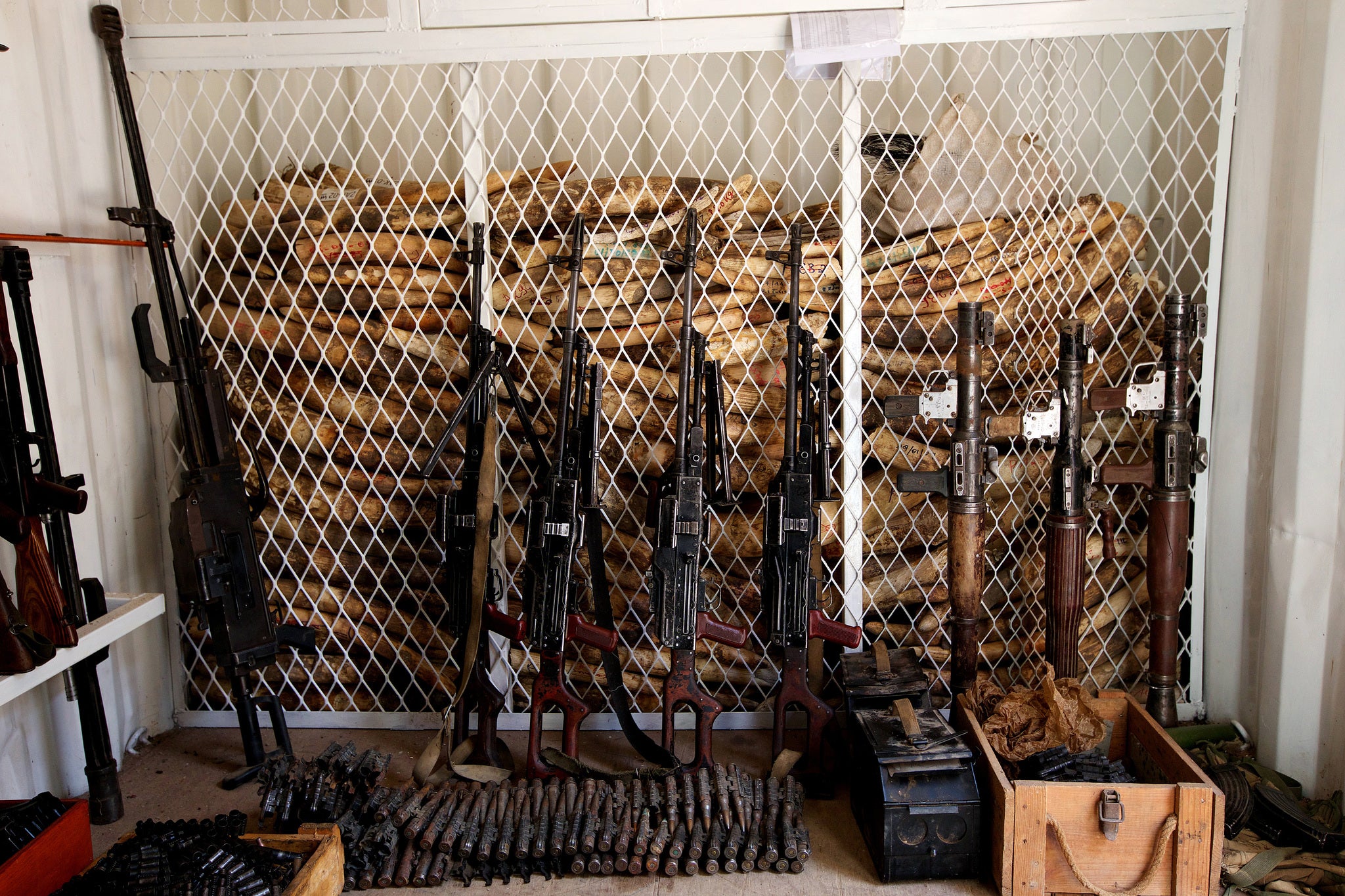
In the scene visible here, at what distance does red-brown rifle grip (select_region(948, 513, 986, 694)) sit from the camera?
275 centimetres

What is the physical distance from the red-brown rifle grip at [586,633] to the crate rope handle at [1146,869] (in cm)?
133

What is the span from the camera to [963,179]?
2969 millimetres

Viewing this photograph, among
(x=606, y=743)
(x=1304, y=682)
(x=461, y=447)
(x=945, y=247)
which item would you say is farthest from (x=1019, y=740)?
(x=461, y=447)

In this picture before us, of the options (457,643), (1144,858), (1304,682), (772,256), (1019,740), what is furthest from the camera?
(457,643)

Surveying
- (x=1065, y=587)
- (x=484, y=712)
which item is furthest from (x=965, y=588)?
(x=484, y=712)

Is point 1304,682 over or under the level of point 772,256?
under

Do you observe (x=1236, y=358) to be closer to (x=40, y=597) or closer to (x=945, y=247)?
(x=945, y=247)

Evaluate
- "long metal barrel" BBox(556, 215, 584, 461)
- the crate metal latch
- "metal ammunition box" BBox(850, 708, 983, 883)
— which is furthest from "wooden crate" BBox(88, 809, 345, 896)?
the crate metal latch

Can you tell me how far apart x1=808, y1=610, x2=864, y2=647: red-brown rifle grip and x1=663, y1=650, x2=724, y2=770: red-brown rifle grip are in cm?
39

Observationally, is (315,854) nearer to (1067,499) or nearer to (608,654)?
(608,654)

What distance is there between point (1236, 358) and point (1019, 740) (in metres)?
1.49

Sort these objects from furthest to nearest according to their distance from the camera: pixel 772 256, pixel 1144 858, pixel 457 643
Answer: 1. pixel 457 643
2. pixel 772 256
3. pixel 1144 858

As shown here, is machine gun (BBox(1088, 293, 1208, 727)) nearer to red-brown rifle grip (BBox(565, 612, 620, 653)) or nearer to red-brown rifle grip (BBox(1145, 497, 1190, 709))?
red-brown rifle grip (BBox(1145, 497, 1190, 709))

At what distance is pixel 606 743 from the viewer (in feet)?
10.1
